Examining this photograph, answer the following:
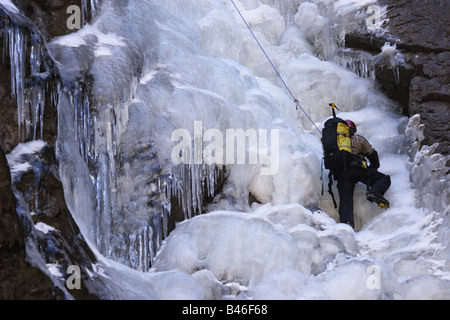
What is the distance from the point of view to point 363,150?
6.55 m

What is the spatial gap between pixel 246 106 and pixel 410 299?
139 inches

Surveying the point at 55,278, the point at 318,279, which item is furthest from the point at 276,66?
the point at 55,278

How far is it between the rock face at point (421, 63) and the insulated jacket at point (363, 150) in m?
0.66

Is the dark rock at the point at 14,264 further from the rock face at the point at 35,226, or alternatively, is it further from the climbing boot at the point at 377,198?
the climbing boot at the point at 377,198

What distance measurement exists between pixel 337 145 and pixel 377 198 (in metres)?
0.72

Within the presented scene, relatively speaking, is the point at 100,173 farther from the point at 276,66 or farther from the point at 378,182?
the point at 276,66

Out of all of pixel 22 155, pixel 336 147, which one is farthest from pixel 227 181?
pixel 22 155

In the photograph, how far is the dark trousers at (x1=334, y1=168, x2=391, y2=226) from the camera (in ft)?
20.3

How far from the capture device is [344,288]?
161 inches

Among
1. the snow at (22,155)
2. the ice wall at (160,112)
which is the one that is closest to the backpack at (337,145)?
the ice wall at (160,112)

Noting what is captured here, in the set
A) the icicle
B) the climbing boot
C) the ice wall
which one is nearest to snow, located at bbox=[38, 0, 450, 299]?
the ice wall

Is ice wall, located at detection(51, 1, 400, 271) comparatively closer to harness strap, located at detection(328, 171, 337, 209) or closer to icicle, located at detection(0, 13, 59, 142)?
harness strap, located at detection(328, 171, 337, 209)

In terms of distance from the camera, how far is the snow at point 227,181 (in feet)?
14.2

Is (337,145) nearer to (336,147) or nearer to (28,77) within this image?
(336,147)
